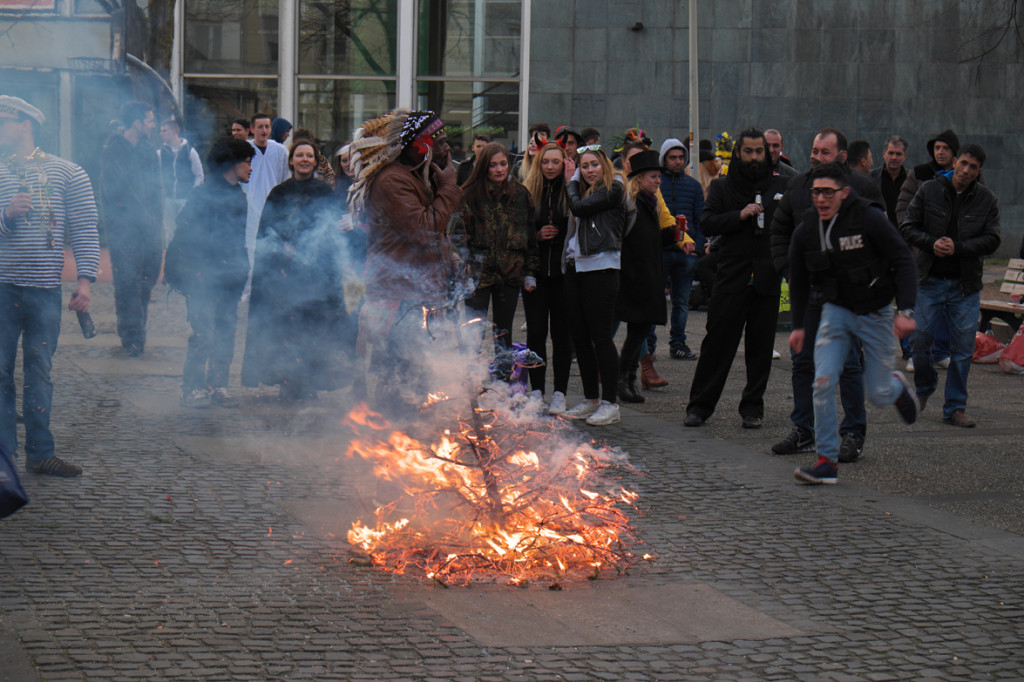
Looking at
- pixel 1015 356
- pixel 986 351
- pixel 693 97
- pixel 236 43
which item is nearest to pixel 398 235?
pixel 1015 356

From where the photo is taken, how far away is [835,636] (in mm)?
4336

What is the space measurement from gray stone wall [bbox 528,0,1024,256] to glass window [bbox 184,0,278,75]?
4663 mm

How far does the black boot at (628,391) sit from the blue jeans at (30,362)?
4337 mm

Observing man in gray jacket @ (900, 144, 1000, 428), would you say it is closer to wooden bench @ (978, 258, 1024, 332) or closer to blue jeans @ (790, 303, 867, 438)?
blue jeans @ (790, 303, 867, 438)

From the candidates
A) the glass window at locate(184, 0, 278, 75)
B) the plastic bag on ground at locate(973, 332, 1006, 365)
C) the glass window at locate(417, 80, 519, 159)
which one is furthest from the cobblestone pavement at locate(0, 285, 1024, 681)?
the glass window at locate(184, 0, 278, 75)

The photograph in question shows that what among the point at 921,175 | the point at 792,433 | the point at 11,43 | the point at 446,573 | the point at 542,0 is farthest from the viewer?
the point at 542,0

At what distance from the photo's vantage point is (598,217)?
8125 mm

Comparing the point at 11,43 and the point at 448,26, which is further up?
the point at 448,26

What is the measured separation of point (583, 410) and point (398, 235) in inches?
114

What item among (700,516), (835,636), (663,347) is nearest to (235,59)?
(663,347)

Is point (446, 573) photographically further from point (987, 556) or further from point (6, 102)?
point (6, 102)

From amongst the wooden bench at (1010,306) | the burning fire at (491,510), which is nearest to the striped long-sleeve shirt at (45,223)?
the burning fire at (491,510)

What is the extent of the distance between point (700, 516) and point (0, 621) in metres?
3.26

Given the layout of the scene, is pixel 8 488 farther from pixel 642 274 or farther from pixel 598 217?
pixel 642 274
